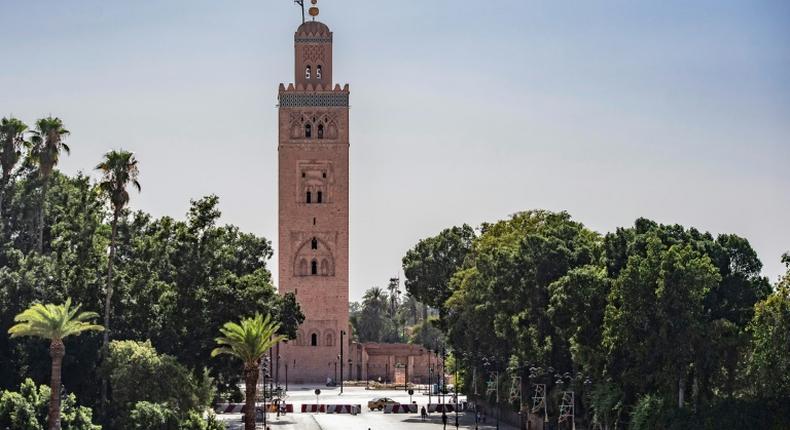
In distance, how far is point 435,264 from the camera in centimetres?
9031

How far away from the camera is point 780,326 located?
42906mm

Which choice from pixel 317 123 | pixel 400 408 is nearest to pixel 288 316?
pixel 400 408

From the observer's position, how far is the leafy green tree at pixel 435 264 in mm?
90312

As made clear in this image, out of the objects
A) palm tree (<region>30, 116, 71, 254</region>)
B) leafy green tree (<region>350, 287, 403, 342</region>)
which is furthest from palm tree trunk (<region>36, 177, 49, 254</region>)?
leafy green tree (<region>350, 287, 403, 342</region>)

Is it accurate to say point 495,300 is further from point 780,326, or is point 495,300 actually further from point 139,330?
point 780,326

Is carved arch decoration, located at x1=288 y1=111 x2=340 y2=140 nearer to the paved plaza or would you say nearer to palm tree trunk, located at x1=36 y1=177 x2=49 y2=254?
the paved plaza

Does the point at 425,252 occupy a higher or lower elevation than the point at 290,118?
lower

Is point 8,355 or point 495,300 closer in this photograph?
point 8,355

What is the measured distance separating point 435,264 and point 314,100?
15.6m

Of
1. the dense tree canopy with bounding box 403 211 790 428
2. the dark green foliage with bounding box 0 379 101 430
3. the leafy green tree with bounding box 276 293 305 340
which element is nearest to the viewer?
the dark green foliage with bounding box 0 379 101 430

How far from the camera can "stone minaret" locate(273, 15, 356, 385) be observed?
98.7m

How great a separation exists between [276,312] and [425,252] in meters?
23.5

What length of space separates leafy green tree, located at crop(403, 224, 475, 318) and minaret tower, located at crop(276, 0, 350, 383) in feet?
28.5

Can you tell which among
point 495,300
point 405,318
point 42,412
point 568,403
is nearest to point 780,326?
point 568,403
